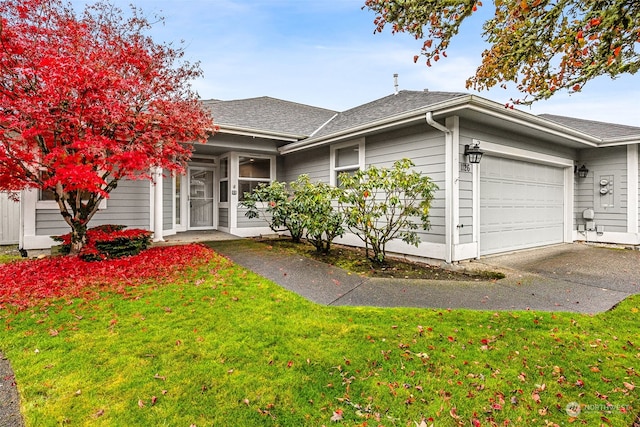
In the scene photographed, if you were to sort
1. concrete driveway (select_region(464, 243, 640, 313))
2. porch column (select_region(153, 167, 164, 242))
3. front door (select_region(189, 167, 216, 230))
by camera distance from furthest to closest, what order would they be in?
1. front door (select_region(189, 167, 216, 230))
2. porch column (select_region(153, 167, 164, 242))
3. concrete driveway (select_region(464, 243, 640, 313))

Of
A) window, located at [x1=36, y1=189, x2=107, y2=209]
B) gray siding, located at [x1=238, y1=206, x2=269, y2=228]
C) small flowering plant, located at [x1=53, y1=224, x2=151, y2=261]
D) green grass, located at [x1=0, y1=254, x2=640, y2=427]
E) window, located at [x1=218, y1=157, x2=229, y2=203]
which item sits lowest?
green grass, located at [x1=0, y1=254, x2=640, y2=427]

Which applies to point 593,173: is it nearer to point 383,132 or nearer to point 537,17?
point 383,132

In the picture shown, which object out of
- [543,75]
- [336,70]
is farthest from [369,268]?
[336,70]

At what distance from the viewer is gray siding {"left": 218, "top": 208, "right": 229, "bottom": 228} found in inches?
387

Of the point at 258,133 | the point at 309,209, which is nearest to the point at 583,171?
the point at 309,209

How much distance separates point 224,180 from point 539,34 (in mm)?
8420

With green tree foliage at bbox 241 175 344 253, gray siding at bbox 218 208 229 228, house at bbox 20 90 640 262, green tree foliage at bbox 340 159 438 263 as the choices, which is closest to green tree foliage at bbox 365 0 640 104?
house at bbox 20 90 640 262

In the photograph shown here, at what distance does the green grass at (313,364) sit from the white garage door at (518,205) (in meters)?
3.19

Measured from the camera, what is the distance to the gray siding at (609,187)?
26.7 ft

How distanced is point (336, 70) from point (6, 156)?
35.0 feet

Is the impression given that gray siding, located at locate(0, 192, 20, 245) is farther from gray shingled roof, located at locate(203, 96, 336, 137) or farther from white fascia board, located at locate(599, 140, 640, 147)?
Result: white fascia board, located at locate(599, 140, 640, 147)

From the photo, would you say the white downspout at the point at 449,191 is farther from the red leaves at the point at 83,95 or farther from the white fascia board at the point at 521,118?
the red leaves at the point at 83,95

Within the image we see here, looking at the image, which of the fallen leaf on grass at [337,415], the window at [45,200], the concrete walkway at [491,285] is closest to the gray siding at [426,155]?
the concrete walkway at [491,285]

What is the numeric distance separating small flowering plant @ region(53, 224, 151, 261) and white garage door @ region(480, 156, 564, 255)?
6990 millimetres
